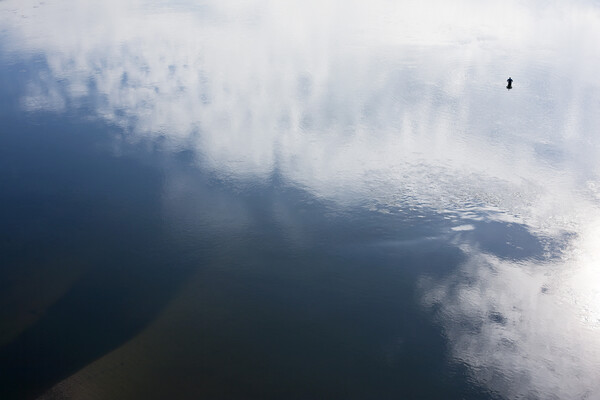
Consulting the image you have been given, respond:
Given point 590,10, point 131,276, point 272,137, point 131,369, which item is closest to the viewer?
point 131,369

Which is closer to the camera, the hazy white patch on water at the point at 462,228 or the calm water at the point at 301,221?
the calm water at the point at 301,221

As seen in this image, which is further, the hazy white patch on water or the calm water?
the hazy white patch on water

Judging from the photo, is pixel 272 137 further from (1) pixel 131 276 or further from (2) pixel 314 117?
(1) pixel 131 276

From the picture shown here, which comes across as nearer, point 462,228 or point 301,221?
point 462,228

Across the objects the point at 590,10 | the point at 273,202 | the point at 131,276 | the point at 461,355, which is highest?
the point at 590,10

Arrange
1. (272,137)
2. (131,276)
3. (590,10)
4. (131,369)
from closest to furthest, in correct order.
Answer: (131,369) → (131,276) → (272,137) → (590,10)

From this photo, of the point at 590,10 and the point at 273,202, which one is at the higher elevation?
the point at 590,10

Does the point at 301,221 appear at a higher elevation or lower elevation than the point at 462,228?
higher

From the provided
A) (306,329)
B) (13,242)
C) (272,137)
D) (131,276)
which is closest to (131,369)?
(131,276)
